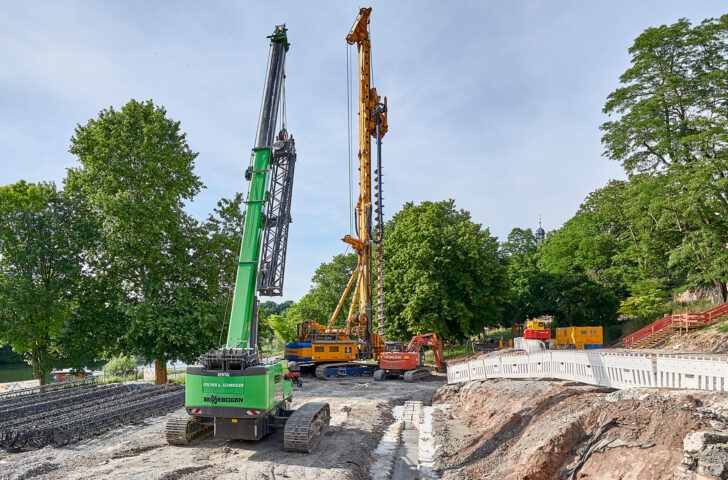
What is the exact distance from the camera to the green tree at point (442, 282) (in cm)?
3284

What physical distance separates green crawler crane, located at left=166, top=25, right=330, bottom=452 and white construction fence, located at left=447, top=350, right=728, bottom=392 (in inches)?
319

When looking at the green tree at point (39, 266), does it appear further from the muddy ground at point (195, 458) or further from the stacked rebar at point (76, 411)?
the muddy ground at point (195, 458)

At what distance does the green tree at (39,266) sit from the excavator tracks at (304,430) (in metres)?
16.2

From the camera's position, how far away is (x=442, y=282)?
33750 mm

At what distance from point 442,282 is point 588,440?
84.5ft

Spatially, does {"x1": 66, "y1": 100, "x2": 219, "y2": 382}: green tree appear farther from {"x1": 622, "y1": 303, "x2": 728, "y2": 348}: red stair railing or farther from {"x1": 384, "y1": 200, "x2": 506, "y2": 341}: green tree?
{"x1": 622, "y1": 303, "x2": 728, "y2": 348}: red stair railing

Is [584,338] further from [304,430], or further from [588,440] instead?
[304,430]

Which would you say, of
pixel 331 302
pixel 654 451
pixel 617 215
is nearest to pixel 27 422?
pixel 654 451

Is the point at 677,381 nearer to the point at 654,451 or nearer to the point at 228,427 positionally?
the point at 654,451

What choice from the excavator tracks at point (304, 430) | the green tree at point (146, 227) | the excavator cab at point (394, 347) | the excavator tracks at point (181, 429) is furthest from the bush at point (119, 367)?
the excavator tracks at point (304, 430)

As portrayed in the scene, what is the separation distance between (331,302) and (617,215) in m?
28.7

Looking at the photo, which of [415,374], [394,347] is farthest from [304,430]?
[394,347]

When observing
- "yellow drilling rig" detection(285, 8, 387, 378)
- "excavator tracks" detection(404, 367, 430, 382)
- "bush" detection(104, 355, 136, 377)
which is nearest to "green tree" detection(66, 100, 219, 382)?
"yellow drilling rig" detection(285, 8, 387, 378)

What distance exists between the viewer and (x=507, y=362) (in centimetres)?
1869
